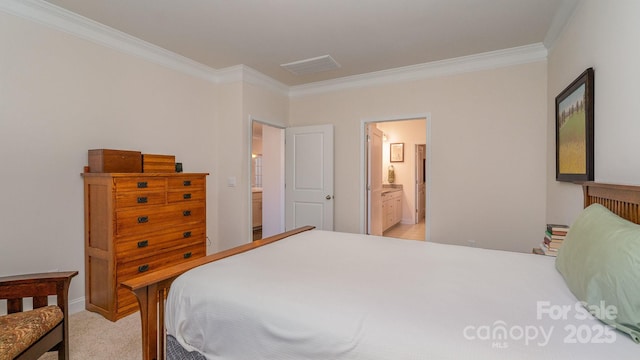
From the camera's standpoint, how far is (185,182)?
3.08 meters

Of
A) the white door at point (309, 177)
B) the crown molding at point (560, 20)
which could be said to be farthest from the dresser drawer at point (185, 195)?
the crown molding at point (560, 20)

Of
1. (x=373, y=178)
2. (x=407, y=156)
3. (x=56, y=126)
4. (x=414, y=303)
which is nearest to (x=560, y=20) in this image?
(x=373, y=178)

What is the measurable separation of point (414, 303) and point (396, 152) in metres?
6.45

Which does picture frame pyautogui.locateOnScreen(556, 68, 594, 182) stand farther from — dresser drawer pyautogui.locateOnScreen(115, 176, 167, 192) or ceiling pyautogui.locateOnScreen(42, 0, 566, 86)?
dresser drawer pyautogui.locateOnScreen(115, 176, 167, 192)

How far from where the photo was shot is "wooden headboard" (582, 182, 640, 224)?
1360mm

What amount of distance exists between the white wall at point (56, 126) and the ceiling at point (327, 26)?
1.24 ft

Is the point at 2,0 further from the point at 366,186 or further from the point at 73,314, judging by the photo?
the point at 366,186

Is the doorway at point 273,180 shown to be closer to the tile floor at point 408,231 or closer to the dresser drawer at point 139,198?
the dresser drawer at point 139,198

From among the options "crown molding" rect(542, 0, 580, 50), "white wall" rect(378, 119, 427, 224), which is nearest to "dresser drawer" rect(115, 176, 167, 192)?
"crown molding" rect(542, 0, 580, 50)

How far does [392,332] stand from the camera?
100cm

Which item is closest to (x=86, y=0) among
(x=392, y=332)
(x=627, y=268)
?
(x=392, y=332)

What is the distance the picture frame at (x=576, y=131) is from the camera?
6.62 feet

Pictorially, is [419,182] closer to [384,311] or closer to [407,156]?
[407,156]

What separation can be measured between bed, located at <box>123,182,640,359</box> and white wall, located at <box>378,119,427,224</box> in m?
5.47
